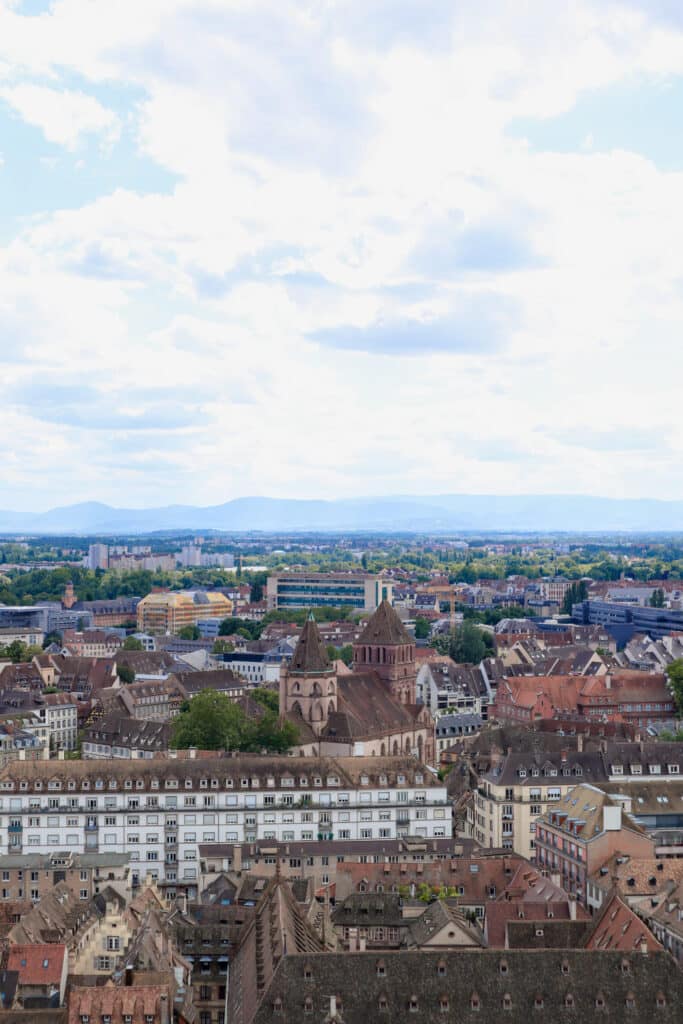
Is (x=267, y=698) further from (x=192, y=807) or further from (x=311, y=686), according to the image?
(x=192, y=807)

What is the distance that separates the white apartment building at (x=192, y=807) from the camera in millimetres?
120688

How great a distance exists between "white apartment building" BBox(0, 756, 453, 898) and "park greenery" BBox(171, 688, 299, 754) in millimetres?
22768

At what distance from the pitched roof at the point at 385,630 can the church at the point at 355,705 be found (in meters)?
0.17

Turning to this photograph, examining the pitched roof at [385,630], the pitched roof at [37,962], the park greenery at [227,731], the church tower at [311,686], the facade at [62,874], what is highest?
the pitched roof at [385,630]

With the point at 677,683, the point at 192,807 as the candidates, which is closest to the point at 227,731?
the point at 192,807

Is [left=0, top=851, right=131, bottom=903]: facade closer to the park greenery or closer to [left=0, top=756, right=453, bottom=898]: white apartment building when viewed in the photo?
[left=0, top=756, right=453, bottom=898]: white apartment building

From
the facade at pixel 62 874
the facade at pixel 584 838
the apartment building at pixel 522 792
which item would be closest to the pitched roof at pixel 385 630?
the apartment building at pixel 522 792

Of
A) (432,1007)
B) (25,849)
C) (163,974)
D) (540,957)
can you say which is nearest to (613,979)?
(540,957)

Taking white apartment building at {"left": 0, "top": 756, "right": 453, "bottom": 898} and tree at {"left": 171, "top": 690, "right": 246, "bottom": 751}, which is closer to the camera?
white apartment building at {"left": 0, "top": 756, "right": 453, "bottom": 898}

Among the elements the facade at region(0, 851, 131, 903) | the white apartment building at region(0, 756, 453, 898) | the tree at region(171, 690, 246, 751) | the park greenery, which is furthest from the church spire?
the facade at region(0, 851, 131, 903)

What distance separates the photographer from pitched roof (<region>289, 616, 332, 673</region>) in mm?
156250

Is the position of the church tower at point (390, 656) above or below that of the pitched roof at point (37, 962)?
above

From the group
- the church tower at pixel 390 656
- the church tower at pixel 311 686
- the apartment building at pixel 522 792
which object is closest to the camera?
the apartment building at pixel 522 792

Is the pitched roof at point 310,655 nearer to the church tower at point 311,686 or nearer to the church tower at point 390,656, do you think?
the church tower at point 311,686
